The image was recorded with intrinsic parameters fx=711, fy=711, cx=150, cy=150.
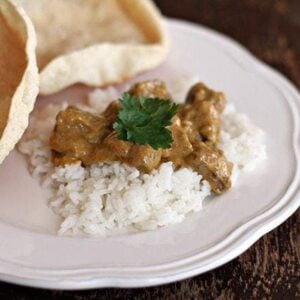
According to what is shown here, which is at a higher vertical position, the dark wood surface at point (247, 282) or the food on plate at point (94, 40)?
the food on plate at point (94, 40)

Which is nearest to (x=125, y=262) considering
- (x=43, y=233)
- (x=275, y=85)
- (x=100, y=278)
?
(x=100, y=278)

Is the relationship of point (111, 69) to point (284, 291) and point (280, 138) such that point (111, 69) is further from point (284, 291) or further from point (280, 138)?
point (284, 291)

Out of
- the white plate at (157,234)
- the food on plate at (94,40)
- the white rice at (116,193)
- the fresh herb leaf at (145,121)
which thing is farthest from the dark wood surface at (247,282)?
the food on plate at (94,40)

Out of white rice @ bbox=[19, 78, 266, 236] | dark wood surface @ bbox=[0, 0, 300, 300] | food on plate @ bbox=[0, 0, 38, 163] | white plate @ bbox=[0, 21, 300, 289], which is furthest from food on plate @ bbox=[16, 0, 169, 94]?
dark wood surface @ bbox=[0, 0, 300, 300]

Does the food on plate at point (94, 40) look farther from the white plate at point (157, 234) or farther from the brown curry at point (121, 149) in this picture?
the brown curry at point (121, 149)

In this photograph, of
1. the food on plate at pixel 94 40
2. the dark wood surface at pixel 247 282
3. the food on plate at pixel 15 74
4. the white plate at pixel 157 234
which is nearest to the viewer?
the white plate at pixel 157 234

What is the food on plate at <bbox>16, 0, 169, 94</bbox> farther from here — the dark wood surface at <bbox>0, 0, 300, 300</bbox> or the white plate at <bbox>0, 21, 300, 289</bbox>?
the dark wood surface at <bbox>0, 0, 300, 300</bbox>
